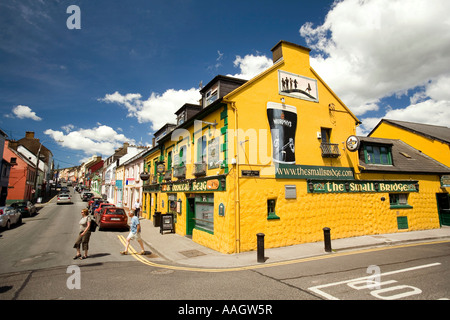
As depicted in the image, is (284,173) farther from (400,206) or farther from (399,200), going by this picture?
(399,200)

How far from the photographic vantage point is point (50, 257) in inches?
351

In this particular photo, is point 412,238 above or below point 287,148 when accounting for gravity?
below

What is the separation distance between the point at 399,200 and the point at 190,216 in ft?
44.7

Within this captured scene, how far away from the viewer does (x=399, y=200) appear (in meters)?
15.1

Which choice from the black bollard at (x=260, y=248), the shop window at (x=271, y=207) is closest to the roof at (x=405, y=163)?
the shop window at (x=271, y=207)

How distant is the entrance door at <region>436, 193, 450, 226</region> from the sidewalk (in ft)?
6.62

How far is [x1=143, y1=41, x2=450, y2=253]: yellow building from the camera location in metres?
10.7

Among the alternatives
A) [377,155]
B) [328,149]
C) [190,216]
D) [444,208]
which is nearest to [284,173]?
[328,149]

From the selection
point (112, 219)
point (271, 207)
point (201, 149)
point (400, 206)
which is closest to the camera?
point (271, 207)

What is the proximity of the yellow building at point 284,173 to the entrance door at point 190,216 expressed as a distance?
0.20ft
